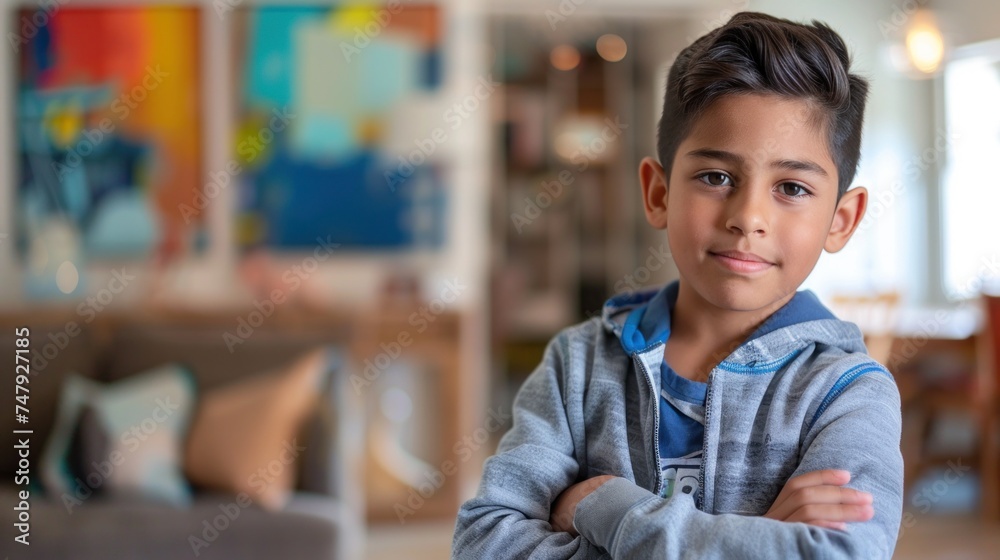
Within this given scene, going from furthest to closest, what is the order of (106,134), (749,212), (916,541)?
(106,134)
(916,541)
(749,212)

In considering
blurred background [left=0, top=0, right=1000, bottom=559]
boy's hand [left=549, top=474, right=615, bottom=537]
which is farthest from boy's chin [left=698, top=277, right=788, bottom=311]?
blurred background [left=0, top=0, right=1000, bottom=559]

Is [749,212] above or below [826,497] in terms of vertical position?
above

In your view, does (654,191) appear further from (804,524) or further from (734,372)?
(804,524)

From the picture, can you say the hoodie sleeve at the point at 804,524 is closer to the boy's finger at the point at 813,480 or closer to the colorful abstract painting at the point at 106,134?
the boy's finger at the point at 813,480

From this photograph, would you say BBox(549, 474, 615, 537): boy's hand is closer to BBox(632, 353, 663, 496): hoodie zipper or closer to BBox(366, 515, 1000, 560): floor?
BBox(632, 353, 663, 496): hoodie zipper

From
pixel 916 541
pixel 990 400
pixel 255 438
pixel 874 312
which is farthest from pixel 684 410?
pixel 874 312

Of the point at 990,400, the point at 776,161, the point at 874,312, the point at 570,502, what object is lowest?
the point at 990,400

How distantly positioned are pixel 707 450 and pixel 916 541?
3.13 metres

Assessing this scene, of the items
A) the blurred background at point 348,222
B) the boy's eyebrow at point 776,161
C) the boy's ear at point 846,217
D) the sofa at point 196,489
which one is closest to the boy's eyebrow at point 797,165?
the boy's eyebrow at point 776,161

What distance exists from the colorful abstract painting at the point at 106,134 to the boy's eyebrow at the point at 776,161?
3.84m

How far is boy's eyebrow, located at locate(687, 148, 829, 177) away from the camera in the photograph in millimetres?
948

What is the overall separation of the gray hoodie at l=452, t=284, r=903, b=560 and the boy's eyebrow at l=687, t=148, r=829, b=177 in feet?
0.50

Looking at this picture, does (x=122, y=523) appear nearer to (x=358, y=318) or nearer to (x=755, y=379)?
(x=358, y=318)

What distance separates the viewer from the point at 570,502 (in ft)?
3.24
